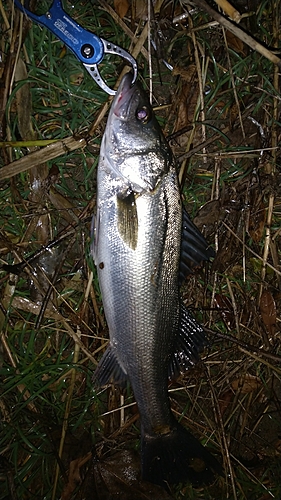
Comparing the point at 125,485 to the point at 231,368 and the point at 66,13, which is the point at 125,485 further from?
the point at 66,13

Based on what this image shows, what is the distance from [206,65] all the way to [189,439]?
8.76 feet

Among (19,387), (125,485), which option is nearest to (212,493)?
(125,485)

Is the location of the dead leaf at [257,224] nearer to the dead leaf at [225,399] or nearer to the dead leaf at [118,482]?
the dead leaf at [225,399]

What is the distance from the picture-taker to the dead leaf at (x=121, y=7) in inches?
98.7

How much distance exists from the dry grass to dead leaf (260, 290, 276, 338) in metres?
0.01

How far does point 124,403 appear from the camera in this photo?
9.18 feet

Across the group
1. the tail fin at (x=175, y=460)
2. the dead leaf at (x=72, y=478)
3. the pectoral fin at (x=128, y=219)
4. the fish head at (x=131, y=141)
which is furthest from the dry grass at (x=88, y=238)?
the pectoral fin at (x=128, y=219)

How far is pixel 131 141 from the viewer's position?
6.81ft

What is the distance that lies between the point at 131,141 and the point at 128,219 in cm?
46

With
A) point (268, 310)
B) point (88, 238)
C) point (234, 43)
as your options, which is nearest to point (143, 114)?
point (88, 238)

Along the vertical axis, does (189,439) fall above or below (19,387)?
below

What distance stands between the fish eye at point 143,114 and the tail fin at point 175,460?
1986 mm

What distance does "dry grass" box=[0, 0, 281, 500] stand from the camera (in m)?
2.54

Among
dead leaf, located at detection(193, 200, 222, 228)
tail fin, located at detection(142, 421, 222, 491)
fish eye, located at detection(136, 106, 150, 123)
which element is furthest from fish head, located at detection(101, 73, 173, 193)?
tail fin, located at detection(142, 421, 222, 491)
